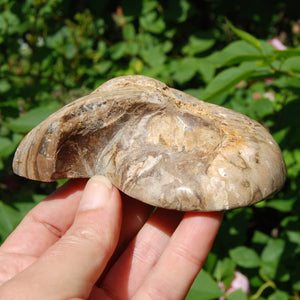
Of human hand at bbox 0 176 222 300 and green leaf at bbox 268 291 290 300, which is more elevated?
human hand at bbox 0 176 222 300

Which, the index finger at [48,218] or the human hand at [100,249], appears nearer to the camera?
the human hand at [100,249]

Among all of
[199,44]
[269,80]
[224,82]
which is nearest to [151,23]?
[199,44]

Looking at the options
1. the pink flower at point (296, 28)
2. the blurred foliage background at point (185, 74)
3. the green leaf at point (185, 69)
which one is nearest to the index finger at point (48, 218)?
the blurred foliage background at point (185, 74)

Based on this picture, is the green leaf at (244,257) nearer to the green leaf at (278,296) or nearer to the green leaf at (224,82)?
the green leaf at (278,296)

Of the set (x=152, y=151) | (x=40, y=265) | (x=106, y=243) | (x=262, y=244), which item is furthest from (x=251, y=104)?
(x=40, y=265)

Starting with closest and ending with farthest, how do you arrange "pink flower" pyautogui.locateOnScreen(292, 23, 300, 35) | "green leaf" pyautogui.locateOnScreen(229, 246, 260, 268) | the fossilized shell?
the fossilized shell, "green leaf" pyautogui.locateOnScreen(229, 246, 260, 268), "pink flower" pyautogui.locateOnScreen(292, 23, 300, 35)

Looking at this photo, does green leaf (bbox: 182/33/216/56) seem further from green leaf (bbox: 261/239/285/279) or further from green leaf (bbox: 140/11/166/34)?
green leaf (bbox: 261/239/285/279)

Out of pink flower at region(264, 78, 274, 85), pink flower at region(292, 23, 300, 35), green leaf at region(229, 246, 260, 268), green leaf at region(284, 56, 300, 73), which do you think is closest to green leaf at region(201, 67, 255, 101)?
green leaf at region(284, 56, 300, 73)
